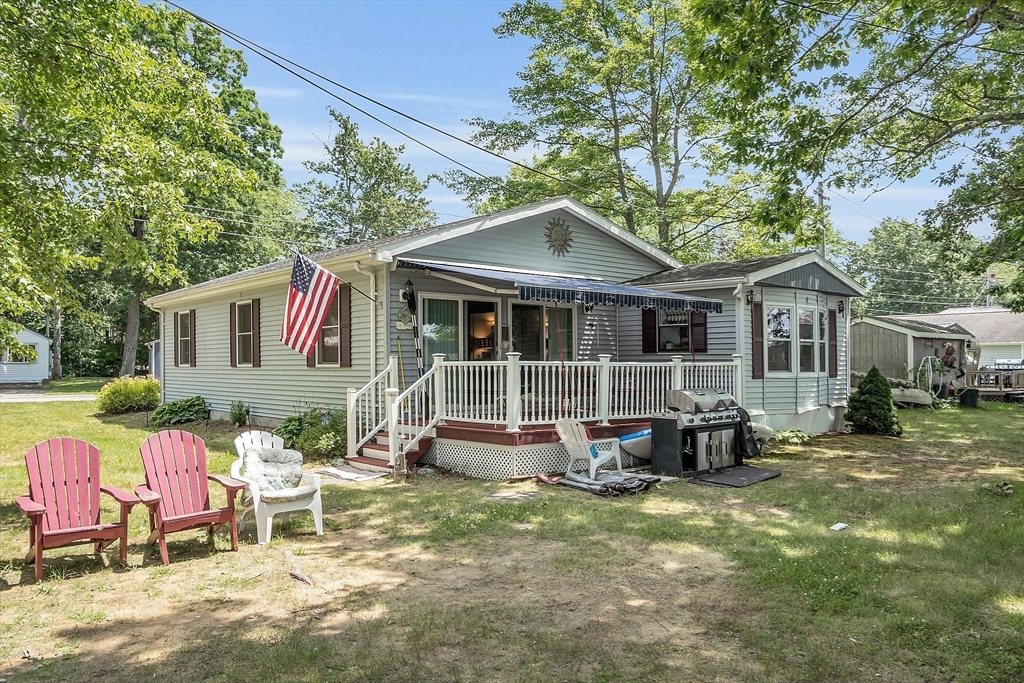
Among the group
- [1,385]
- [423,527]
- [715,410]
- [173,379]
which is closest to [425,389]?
[423,527]

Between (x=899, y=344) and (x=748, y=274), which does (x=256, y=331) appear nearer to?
(x=748, y=274)

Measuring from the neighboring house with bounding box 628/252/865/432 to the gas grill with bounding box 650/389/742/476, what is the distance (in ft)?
5.94

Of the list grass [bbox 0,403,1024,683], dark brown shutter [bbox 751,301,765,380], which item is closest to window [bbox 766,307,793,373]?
dark brown shutter [bbox 751,301,765,380]

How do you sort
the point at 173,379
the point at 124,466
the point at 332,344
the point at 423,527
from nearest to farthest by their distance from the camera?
the point at 423,527 → the point at 124,466 → the point at 332,344 → the point at 173,379

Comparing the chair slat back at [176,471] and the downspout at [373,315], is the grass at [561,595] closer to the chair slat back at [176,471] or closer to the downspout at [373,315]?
the chair slat back at [176,471]

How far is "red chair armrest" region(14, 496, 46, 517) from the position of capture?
4.70 m

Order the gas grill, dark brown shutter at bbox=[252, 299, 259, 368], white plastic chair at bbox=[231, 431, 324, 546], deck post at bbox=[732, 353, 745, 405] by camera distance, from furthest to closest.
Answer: dark brown shutter at bbox=[252, 299, 259, 368], deck post at bbox=[732, 353, 745, 405], the gas grill, white plastic chair at bbox=[231, 431, 324, 546]

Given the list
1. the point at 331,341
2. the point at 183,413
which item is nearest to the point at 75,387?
the point at 183,413

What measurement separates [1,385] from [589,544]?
119 ft

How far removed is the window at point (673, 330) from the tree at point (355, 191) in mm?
27618

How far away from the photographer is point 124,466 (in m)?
9.62

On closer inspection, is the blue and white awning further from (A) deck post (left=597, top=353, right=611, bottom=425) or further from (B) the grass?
(B) the grass

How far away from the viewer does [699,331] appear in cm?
1222

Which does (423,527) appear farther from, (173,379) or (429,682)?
(173,379)
